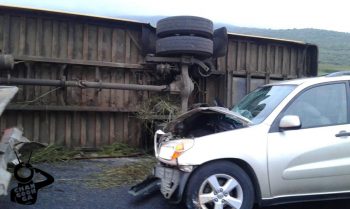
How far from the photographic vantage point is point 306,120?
18.6ft

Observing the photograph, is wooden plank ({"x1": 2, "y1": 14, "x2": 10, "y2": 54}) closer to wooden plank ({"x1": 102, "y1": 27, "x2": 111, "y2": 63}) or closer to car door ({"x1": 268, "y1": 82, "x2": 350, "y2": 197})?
Result: wooden plank ({"x1": 102, "y1": 27, "x2": 111, "y2": 63})

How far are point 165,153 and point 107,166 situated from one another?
2.84 metres

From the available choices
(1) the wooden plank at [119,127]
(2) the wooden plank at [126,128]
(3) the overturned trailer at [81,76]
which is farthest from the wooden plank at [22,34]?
(2) the wooden plank at [126,128]

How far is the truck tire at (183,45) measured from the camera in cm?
942

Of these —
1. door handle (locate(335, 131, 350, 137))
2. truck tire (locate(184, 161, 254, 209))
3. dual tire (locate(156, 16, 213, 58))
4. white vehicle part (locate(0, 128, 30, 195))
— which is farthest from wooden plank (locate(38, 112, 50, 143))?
door handle (locate(335, 131, 350, 137))

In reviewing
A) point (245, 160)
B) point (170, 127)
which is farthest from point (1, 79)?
point (245, 160)

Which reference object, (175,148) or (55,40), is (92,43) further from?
(175,148)

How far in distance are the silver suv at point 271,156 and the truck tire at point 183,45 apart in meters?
3.73

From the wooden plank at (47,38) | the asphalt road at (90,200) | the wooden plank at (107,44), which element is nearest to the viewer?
the asphalt road at (90,200)

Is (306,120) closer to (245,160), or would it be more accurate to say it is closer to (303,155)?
(303,155)

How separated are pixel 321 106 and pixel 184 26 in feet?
14.1

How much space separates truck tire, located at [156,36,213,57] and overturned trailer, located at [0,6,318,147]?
307 mm

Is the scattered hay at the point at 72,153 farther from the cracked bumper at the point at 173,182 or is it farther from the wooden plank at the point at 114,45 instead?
the cracked bumper at the point at 173,182

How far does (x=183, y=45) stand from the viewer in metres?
9.41
